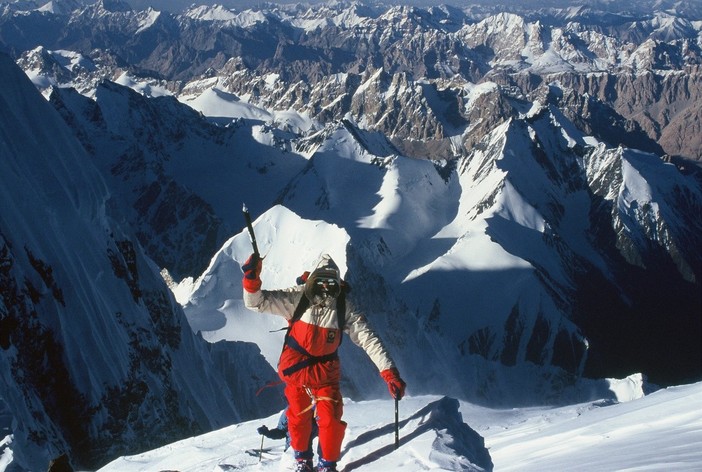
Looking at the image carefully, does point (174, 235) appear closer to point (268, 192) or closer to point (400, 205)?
point (268, 192)

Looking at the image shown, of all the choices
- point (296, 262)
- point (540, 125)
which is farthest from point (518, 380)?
point (540, 125)

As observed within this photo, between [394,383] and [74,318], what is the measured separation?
64.0 ft

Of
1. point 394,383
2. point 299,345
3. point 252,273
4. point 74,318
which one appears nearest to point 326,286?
point 299,345

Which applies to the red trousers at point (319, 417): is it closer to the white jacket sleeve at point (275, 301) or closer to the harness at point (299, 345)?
the harness at point (299, 345)

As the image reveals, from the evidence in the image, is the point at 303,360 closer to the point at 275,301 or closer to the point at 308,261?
the point at 275,301

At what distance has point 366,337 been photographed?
11406mm

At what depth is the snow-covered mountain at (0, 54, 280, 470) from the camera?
23109mm

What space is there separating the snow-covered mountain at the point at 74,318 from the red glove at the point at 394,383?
12.1 meters

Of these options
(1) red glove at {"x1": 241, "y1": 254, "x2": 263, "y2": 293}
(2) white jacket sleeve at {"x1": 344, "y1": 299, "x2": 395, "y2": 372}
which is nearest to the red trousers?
(2) white jacket sleeve at {"x1": 344, "y1": 299, "x2": 395, "y2": 372}

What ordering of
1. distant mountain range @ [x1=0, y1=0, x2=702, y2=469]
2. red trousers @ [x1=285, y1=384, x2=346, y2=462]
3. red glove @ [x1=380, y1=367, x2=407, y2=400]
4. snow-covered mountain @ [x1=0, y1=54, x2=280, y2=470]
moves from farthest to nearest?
distant mountain range @ [x1=0, y1=0, x2=702, y2=469] < snow-covered mountain @ [x1=0, y1=54, x2=280, y2=470] < red glove @ [x1=380, y1=367, x2=407, y2=400] < red trousers @ [x1=285, y1=384, x2=346, y2=462]

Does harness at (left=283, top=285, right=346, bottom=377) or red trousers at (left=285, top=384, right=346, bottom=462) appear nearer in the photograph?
red trousers at (left=285, top=384, right=346, bottom=462)

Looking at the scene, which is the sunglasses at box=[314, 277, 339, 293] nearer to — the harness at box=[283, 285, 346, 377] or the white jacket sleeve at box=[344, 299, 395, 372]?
the harness at box=[283, 285, 346, 377]

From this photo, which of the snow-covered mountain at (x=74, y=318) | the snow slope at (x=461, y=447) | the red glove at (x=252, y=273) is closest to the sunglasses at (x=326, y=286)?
the red glove at (x=252, y=273)

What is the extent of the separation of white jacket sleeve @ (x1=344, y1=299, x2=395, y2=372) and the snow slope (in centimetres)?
149
